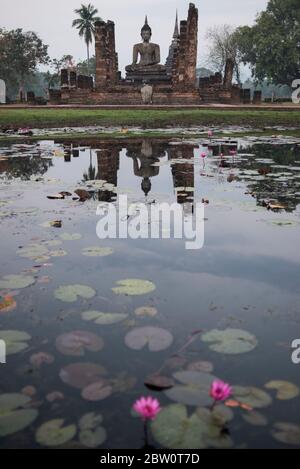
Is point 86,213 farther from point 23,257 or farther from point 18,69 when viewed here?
point 18,69

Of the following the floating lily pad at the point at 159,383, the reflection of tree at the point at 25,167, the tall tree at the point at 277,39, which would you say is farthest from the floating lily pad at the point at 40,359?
the tall tree at the point at 277,39

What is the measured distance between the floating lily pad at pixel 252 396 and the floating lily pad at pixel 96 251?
1743 millimetres

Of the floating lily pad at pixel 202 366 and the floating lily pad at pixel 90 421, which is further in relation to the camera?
the floating lily pad at pixel 202 366

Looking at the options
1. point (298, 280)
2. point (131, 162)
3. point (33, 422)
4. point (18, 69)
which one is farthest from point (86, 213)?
point (18, 69)

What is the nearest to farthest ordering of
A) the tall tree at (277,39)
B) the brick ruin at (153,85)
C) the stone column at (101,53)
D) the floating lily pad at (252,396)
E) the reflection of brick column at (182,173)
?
1. the floating lily pad at (252,396)
2. the reflection of brick column at (182,173)
3. the brick ruin at (153,85)
4. the stone column at (101,53)
5. the tall tree at (277,39)

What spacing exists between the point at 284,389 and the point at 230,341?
39cm

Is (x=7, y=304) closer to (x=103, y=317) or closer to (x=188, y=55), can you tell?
(x=103, y=317)

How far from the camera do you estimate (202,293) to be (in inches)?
105

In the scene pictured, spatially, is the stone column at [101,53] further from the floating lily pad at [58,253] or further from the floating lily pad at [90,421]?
the floating lily pad at [90,421]

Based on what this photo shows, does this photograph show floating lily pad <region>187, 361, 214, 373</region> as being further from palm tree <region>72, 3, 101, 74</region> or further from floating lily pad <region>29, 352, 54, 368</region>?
palm tree <region>72, 3, 101, 74</region>

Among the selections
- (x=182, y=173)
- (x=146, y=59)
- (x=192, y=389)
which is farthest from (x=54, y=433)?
(x=146, y=59)

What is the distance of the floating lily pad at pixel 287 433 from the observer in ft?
5.05

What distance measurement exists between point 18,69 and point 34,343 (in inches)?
2015

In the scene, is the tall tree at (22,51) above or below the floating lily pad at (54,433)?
above
